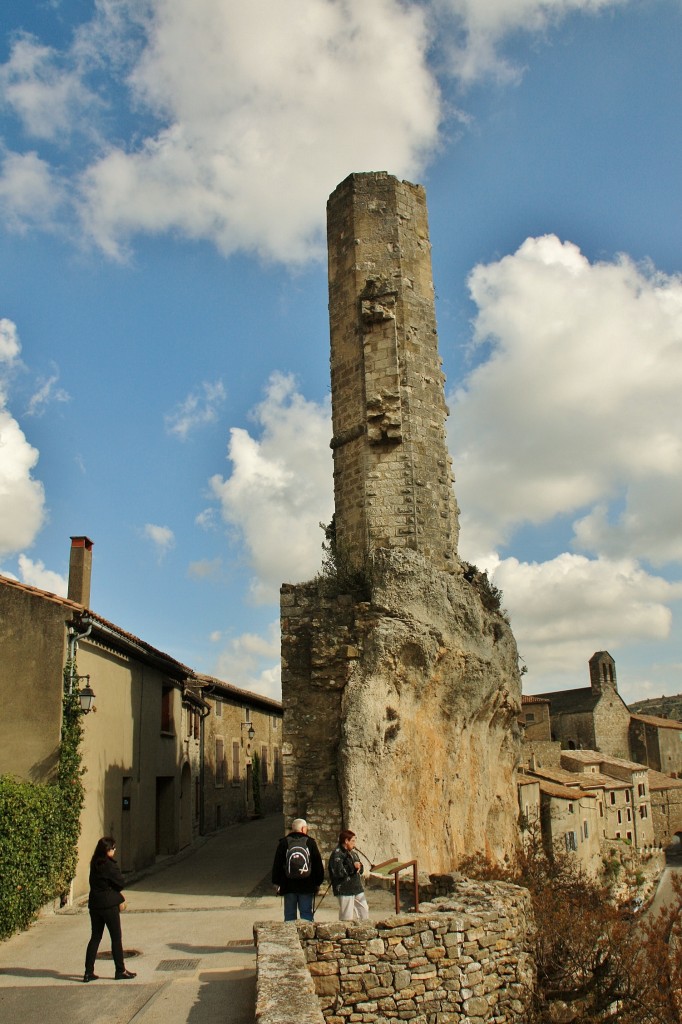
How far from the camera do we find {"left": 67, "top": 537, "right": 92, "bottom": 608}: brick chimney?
Result: 1852 centimetres

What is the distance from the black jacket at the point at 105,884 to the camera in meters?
8.20

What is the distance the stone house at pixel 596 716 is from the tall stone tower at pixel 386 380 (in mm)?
56855

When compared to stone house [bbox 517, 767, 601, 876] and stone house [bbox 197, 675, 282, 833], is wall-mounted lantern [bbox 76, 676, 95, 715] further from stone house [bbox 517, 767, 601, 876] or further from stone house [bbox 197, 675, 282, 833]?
stone house [bbox 517, 767, 601, 876]

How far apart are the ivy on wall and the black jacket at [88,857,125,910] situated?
10.5 ft

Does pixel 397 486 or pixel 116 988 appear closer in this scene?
pixel 116 988

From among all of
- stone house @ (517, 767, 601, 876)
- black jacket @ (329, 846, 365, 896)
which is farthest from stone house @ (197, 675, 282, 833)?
black jacket @ (329, 846, 365, 896)

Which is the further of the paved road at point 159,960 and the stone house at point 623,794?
the stone house at point 623,794

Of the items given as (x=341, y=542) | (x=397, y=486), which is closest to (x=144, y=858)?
(x=341, y=542)

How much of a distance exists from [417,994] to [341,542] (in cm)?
917

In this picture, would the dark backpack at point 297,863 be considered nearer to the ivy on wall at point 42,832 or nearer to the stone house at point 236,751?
the ivy on wall at point 42,832

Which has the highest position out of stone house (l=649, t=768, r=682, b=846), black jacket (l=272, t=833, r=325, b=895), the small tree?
black jacket (l=272, t=833, r=325, b=895)

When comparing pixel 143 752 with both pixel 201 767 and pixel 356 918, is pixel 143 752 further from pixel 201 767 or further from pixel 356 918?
pixel 356 918

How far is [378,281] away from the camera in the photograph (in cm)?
1703

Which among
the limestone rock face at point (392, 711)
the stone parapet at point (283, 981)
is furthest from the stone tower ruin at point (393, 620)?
the stone parapet at point (283, 981)
